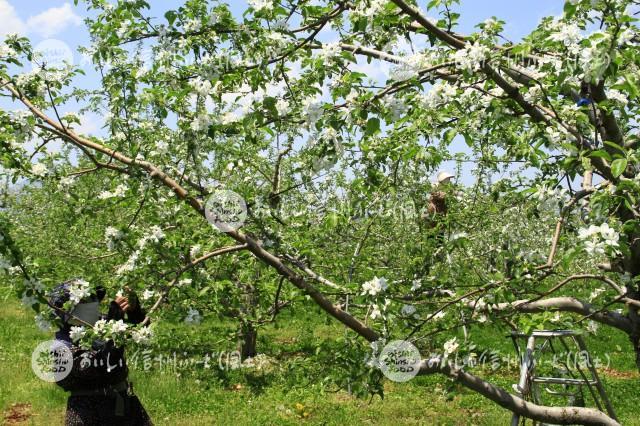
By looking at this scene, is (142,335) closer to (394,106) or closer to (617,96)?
(394,106)

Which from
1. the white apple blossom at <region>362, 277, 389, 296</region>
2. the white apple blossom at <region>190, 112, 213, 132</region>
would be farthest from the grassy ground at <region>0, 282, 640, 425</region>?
the white apple blossom at <region>190, 112, 213, 132</region>

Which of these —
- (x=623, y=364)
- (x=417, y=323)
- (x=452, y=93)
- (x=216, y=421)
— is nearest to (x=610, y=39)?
(x=452, y=93)

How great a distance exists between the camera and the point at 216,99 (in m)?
2.91

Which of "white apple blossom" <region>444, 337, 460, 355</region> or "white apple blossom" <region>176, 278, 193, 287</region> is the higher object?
"white apple blossom" <region>176, 278, 193, 287</region>

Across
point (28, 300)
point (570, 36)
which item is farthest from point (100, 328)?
point (570, 36)

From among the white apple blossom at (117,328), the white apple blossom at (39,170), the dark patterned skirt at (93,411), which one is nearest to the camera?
the white apple blossom at (117,328)

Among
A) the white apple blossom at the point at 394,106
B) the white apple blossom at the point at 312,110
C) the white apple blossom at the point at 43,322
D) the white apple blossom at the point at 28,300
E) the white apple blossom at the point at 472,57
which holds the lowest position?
the white apple blossom at the point at 43,322

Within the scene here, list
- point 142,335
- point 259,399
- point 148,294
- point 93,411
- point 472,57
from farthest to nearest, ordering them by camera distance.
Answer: point 259,399 → point 93,411 → point 148,294 → point 142,335 → point 472,57

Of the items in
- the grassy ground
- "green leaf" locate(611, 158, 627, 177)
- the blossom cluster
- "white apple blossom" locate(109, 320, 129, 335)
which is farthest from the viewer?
the grassy ground

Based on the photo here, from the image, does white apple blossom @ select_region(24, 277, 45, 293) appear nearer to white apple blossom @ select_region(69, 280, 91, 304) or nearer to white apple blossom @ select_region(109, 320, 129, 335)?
white apple blossom @ select_region(69, 280, 91, 304)

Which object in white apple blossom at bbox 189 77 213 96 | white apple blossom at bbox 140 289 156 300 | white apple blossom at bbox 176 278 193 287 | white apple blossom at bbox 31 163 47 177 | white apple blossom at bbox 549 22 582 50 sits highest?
white apple blossom at bbox 549 22 582 50

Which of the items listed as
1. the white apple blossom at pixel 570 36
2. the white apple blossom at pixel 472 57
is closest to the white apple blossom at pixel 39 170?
the white apple blossom at pixel 472 57

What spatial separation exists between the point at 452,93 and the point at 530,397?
2.55 m

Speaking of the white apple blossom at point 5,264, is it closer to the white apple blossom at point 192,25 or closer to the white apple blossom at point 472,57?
the white apple blossom at point 192,25
